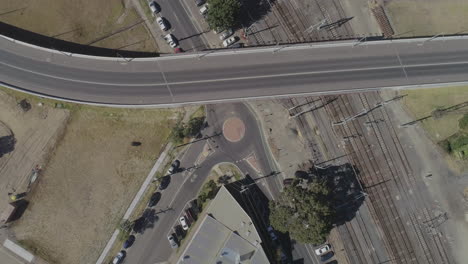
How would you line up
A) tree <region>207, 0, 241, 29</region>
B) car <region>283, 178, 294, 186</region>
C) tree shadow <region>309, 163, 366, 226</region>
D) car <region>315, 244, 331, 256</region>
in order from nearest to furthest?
1. tree <region>207, 0, 241, 29</region>
2. car <region>315, 244, 331, 256</region>
3. car <region>283, 178, 294, 186</region>
4. tree shadow <region>309, 163, 366, 226</region>

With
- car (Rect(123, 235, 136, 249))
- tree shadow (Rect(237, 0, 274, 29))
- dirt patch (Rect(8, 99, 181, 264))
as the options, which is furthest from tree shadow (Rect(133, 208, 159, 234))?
tree shadow (Rect(237, 0, 274, 29))

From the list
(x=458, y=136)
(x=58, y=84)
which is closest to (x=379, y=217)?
(x=458, y=136)

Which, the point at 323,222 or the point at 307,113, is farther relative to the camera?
the point at 307,113

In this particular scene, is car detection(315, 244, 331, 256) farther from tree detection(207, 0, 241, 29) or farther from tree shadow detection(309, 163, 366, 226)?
tree detection(207, 0, 241, 29)

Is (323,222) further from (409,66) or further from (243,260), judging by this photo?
(409,66)

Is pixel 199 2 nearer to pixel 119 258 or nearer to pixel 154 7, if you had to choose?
pixel 154 7

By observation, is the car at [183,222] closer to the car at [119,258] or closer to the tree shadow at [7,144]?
the car at [119,258]

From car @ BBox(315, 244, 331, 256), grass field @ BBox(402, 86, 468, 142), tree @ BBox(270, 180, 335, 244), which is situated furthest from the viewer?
grass field @ BBox(402, 86, 468, 142)

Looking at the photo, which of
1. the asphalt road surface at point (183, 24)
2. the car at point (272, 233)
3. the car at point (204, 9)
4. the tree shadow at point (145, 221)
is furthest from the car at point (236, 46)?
the car at point (272, 233)

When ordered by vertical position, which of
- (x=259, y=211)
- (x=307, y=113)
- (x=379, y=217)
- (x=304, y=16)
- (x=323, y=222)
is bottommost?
(x=379, y=217)
